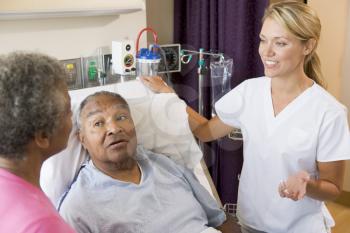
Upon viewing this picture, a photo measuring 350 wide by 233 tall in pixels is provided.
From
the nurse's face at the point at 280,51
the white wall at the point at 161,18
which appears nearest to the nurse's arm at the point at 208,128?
the nurse's face at the point at 280,51

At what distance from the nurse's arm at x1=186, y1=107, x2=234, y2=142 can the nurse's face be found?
0.38 m

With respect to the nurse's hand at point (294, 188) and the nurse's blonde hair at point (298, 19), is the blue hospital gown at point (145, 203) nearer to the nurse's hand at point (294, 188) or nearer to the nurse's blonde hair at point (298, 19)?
the nurse's hand at point (294, 188)

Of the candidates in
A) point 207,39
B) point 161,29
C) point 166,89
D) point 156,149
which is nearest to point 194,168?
point 156,149

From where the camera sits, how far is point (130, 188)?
5.26 feet

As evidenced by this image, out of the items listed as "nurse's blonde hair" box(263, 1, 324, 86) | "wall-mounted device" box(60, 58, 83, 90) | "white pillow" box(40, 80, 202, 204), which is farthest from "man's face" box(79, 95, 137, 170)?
"nurse's blonde hair" box(263, 1, 324, 86)

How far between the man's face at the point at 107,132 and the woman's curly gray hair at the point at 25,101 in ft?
1.89

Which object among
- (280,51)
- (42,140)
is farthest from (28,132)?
(280,51)

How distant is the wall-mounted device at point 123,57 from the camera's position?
2.08 m

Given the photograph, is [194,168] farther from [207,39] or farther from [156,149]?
[207,39]

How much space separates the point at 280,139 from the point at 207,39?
42.7 inches

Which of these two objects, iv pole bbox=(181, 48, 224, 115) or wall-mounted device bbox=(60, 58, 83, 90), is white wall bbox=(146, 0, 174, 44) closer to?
iv pole bbox=(181, 48, 224, 115)

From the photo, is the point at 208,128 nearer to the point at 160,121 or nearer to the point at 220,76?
the point at 160,121

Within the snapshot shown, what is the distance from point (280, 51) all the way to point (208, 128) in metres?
0.53

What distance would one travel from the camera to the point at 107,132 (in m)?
1.61
